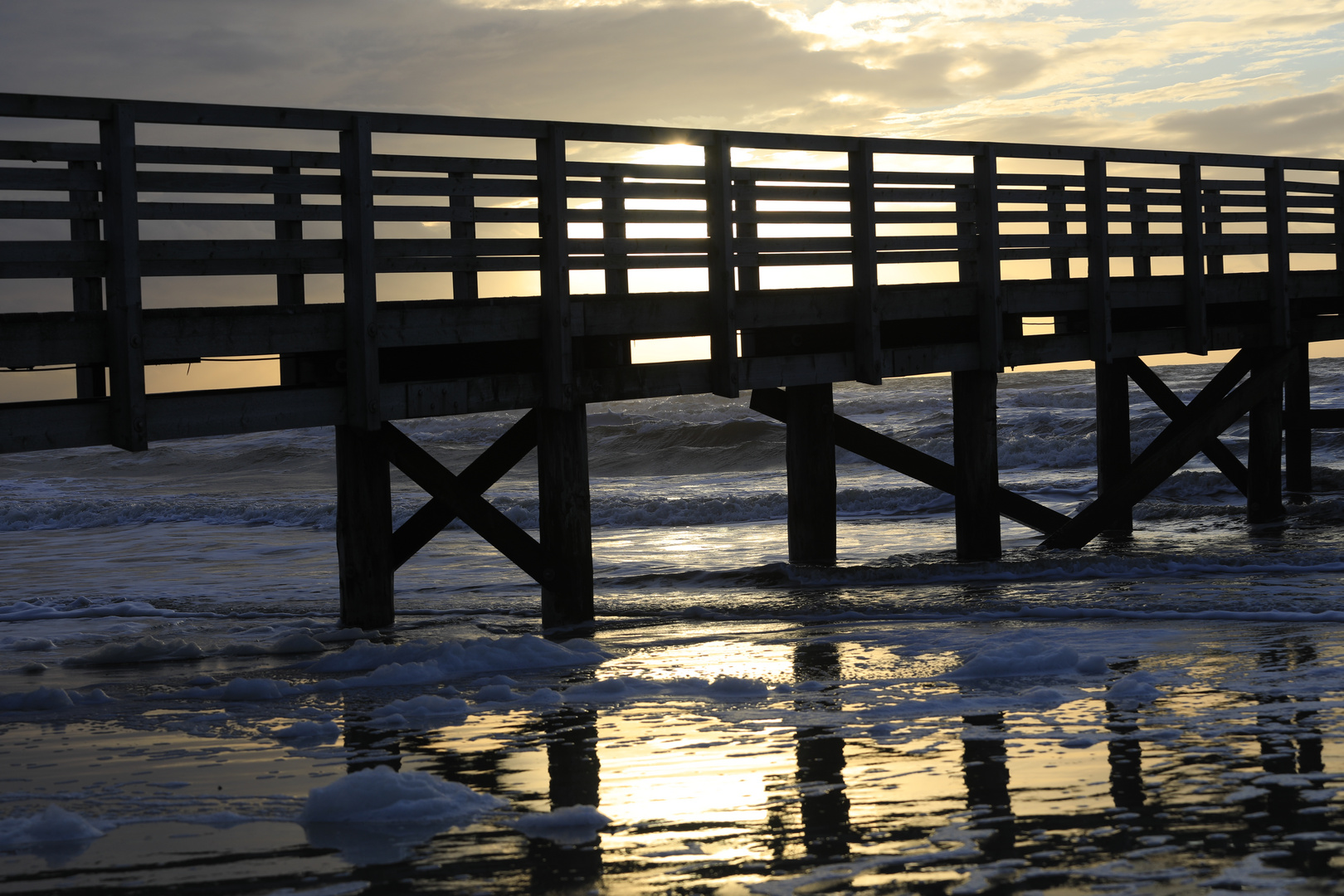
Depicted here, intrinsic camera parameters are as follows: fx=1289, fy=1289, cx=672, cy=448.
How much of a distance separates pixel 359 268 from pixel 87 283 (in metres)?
1.48

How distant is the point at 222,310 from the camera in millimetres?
7234

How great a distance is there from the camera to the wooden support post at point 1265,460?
14.4 m

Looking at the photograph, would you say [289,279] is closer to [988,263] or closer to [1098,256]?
[988,263]

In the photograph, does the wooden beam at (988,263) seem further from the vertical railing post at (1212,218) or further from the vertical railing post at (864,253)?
the vertical railing post at (1212,218)

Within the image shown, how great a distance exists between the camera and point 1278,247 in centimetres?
1333

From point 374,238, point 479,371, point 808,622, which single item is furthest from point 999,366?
point 374,238

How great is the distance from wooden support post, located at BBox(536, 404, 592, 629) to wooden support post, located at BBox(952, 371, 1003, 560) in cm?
386

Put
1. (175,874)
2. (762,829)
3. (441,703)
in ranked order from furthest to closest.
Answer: (441,703), (762,829), (175,874)

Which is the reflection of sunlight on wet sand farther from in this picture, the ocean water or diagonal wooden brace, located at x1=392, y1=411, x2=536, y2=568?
diagonal wooden brace, located at x1=392, y1=411, x2=536, y2=568

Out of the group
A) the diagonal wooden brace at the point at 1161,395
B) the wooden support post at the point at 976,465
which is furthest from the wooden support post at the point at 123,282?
the diagonal wooden brace at the point at 1161,395

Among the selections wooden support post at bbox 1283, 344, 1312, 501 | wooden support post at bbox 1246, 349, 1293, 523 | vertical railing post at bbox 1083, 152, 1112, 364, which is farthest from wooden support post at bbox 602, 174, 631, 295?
wooden support post at bbox 1283, 344, 1312, 501

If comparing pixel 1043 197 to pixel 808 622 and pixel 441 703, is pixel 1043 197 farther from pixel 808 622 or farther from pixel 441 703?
pixel 441 703

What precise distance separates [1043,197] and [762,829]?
830 centimetres

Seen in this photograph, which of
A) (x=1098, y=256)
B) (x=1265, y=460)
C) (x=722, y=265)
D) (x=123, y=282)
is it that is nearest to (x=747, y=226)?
(x=722, y=265)
